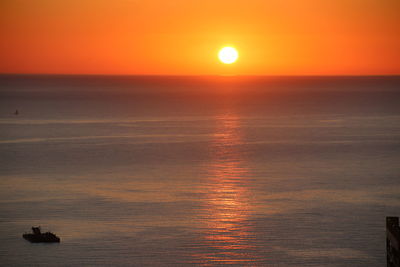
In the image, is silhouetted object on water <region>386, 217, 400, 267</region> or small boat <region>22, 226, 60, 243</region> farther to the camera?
small boat <region>22, 226, 60, 243</region>

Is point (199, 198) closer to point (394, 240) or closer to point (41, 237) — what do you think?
point (41, 237)

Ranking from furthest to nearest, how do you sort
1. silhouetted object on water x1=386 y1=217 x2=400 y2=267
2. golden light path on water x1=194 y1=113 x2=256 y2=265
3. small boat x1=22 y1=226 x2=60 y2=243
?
small boat x1=22 y1=226 x2=60 y2=243 → golden light path on water x1=194 y1=113 x2=256 y2=265 → silhouetted object on water x1=386 y1=217 x2=400 y2=267

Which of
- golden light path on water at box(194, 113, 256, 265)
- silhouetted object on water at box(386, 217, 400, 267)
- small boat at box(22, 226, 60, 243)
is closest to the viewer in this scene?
silhouetted object on water at box(386, 217, 400, 267)

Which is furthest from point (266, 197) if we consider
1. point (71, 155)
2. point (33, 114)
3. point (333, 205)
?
point (33, 114)

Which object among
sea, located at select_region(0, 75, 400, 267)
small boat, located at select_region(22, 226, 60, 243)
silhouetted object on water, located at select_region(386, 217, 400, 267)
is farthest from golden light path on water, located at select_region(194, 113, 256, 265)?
silhouetted object on water, located at select_region(386, 217, 400, 267)

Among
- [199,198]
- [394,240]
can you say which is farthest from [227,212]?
[394,240]

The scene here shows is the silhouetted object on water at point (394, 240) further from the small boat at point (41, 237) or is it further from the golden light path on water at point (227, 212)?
the small boat at point (41, 237)

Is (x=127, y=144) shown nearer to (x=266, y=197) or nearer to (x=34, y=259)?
(x=266, y=197)

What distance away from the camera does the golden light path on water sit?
38.9m

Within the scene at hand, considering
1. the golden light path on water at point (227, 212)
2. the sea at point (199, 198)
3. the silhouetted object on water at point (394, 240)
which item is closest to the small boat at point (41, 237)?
the sea at point (199, 198)

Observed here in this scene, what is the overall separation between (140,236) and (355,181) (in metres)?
27.3

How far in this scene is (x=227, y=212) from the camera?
162 ft

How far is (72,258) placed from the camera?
3797 centimetres

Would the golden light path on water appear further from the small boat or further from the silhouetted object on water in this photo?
the silhouetted object on water
